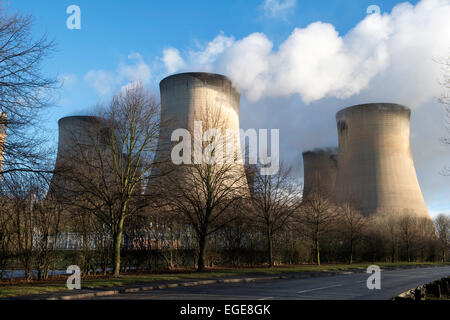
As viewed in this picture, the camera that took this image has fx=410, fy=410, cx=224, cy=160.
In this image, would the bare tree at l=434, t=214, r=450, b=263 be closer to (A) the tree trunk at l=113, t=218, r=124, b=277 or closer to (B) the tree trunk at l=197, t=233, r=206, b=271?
(B) the tree trunk at l=197, t=233, r=206, b=271

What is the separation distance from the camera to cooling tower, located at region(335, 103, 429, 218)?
31609 millimetres

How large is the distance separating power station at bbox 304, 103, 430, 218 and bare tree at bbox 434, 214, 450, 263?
26.2 ft

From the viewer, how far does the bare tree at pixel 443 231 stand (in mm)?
40556

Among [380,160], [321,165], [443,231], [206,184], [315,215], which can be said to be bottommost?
[443,231]

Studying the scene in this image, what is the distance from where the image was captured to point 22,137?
27.1 ft

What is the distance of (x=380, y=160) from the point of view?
31500 millimetres

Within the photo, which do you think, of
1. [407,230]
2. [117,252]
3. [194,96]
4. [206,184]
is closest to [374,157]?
[407,230]

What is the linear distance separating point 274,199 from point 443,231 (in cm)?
3342

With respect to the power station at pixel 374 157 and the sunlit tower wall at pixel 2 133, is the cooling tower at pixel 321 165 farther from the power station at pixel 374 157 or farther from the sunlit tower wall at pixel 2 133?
the sunlit tower wall at pixel 2 133

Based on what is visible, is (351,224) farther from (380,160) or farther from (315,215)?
(380,160)

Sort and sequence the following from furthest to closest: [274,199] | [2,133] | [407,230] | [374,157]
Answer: [407,230], [374,157], [274,199], [2,133]

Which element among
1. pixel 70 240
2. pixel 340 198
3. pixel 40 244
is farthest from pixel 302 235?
pixel 40 244

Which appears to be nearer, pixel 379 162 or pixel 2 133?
pixel 2 133

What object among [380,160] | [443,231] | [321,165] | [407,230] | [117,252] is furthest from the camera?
[443,231]
